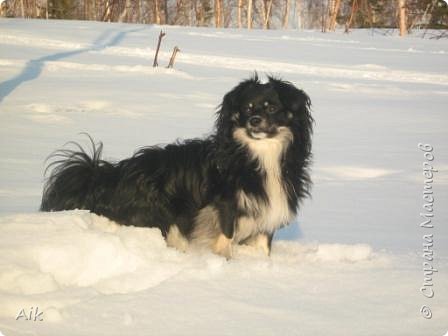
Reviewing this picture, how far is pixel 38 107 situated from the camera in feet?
38.5

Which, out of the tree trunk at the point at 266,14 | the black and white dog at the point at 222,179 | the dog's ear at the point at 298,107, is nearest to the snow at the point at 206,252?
the black and white dog at the point at 222,179

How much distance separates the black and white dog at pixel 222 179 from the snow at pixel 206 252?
23 cm

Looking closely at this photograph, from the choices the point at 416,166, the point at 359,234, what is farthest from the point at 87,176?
the point at 416,166

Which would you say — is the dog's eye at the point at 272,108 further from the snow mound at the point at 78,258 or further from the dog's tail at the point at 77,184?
the dog's tail at the point at 77,184

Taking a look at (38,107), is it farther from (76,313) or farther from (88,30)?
(88,30)

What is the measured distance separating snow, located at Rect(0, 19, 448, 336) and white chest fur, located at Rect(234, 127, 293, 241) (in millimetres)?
263

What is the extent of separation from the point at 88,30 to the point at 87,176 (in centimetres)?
2380

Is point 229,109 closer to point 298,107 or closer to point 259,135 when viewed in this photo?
point 259,135

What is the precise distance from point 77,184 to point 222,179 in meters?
1.13

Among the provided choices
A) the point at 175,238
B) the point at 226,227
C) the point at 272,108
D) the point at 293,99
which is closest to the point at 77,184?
the point at 175,238

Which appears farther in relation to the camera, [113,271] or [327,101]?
[327,101]

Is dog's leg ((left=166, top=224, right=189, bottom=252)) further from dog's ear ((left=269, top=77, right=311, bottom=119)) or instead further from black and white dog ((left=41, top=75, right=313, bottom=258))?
dog's ear ((left=269, top=77, right=311, bottom=119))

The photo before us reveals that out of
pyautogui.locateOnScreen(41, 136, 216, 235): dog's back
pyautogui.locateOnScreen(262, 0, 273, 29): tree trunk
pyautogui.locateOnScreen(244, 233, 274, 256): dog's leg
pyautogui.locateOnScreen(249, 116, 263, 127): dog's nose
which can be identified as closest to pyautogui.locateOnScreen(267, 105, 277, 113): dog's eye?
pyautogui.locateOnScreen(249, 116, 263, 127): dog's nose

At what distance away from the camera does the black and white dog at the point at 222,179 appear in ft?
13.9
